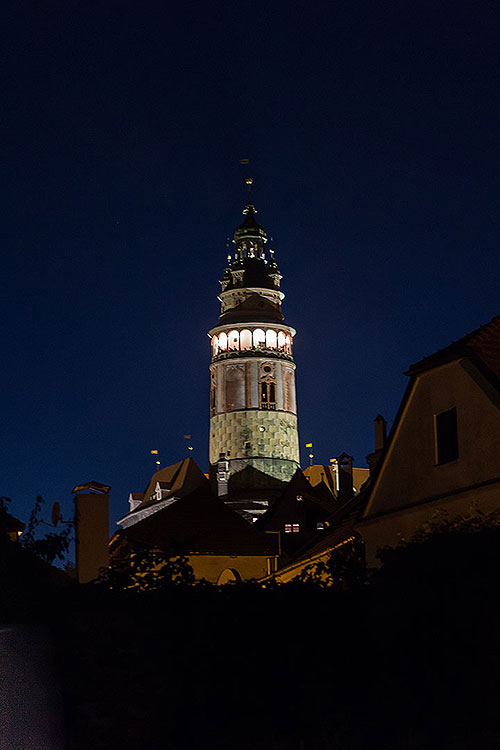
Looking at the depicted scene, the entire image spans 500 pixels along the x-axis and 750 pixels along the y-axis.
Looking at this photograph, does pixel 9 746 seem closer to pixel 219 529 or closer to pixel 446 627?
pixel 446 627

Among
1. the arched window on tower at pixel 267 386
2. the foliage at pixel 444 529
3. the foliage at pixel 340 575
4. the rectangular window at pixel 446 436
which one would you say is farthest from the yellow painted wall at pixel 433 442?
the arched window on tower at pixel 267 386

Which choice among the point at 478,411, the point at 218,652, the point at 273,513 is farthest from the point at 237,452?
the point at 218,652

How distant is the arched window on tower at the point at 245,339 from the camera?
126625 mm

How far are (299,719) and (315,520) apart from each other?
74.5 metres

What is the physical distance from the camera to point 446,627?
45.1 ft

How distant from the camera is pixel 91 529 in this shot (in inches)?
1131

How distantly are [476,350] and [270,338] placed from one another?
10463 centimetres

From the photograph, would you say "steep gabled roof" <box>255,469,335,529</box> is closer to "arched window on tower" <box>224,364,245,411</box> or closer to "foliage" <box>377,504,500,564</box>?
"arched window on tower" <box>224,364,245,411</box>

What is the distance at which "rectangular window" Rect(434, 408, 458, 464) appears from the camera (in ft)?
77.6

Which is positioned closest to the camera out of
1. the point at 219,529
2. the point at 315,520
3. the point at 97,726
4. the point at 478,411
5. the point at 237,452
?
the point at 97,726

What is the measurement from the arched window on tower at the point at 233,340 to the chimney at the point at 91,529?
9795 cm

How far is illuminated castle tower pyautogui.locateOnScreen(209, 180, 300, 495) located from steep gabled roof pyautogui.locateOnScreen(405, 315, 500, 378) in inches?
3775

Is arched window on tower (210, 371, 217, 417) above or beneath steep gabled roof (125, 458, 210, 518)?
above

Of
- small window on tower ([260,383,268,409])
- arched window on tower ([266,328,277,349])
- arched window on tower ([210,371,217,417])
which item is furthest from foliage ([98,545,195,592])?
arched window on tower ([266,328,277,349])
